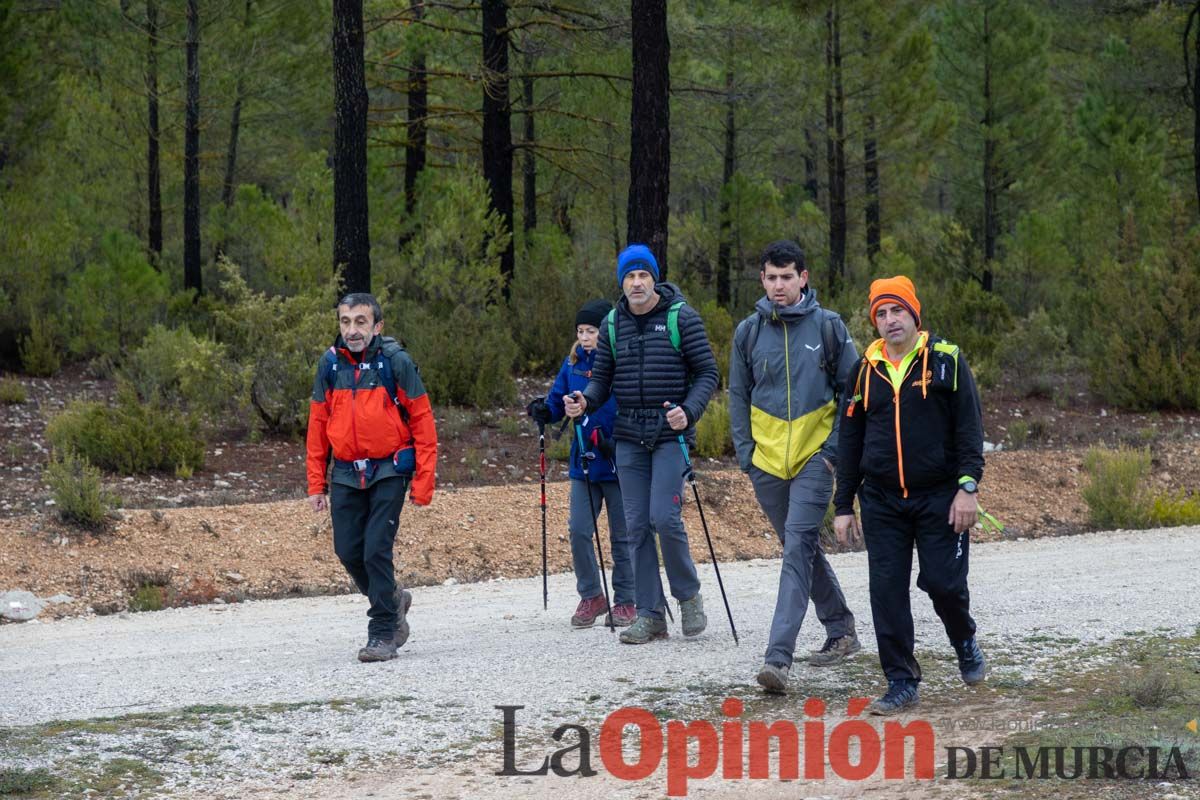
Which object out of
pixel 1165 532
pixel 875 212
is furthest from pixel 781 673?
pixel 875 212

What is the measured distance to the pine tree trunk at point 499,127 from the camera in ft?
76.0

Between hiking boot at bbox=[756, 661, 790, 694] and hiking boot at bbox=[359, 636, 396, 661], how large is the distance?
6.99ft

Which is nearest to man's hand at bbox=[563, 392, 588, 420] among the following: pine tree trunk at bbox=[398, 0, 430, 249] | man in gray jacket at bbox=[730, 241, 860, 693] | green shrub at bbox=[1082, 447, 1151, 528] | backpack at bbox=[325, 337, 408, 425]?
backpack at bbox=[325, 337, 408, 425]

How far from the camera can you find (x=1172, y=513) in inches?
563

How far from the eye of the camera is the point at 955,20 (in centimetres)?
3281

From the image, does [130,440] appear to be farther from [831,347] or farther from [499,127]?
[499,127]

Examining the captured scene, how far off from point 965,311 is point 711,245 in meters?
6.01

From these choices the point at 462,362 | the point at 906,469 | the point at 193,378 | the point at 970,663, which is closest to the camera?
the point at 906,469

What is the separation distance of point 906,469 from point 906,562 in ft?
1.53

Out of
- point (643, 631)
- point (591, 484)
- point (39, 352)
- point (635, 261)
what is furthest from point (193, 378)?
point (635, 261)

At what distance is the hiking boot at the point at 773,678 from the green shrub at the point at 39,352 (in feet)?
54.4

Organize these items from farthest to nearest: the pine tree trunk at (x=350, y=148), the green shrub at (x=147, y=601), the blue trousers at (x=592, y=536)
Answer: the pine tree trunk at (x=350, y=148) < the green shrub at (x=147, y=601) < the blue trousers at (x=592, y=536)

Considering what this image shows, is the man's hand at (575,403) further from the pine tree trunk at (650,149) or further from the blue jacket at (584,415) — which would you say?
the pine tree trunk at (650,149)

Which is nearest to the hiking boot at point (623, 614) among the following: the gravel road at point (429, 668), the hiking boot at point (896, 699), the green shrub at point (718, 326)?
the gravel road at point (429, 668)
